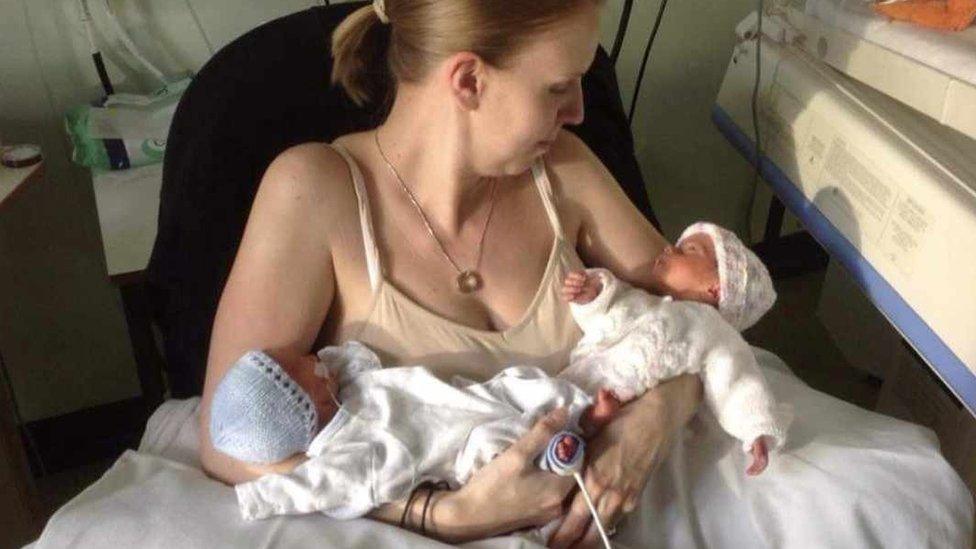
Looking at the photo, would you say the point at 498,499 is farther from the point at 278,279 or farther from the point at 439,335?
the point at 278,279

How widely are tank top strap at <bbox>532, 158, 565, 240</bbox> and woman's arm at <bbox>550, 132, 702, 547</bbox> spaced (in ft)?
0.06

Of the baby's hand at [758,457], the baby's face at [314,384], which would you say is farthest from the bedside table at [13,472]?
the baby's hand at [758,457]

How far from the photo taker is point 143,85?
1522 millimetres

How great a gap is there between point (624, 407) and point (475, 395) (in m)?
0.19

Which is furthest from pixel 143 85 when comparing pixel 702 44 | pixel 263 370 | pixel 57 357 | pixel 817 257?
pixel 817 257

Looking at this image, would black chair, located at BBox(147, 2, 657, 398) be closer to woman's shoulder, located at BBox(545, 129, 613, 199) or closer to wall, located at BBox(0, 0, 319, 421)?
woman's shoulder, located at BBox(545, 129, 613, 199)

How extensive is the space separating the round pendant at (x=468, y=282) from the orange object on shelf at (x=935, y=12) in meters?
0.69

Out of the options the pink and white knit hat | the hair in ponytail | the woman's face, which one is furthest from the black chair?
the pink and white knit hat

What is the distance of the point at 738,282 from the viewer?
3.49 feet

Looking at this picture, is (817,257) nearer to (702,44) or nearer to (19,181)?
(702,44)

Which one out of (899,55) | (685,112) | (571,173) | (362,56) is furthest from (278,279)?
(685,112)

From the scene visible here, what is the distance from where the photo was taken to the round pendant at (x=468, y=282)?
1087 millimetres

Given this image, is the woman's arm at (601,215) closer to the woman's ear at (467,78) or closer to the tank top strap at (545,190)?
the tank top strap at (545,190)

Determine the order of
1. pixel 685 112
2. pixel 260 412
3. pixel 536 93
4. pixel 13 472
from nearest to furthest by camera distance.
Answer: pixel 260 412 < pixel 536 93 < pixel 13 472 < pixel 685 112
